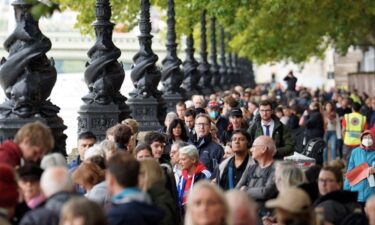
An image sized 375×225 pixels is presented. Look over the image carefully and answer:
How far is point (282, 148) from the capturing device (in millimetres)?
19875

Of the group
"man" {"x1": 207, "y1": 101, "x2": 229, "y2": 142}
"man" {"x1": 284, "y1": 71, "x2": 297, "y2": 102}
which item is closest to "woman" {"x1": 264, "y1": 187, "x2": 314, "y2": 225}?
"man" {"x1": 207, "y1": 101, "x2": 229, "y2": 142}

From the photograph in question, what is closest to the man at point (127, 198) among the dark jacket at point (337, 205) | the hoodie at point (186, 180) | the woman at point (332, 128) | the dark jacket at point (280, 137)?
the dark jacket at point (337, 205)

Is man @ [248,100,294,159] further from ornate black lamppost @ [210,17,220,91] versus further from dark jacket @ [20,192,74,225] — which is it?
ornate black lamppost @ [210,17,220,91]

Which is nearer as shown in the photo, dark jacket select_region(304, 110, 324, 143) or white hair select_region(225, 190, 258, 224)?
white hair select_region(225, 190, 258, 224)

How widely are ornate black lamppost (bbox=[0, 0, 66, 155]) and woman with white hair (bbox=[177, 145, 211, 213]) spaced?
1607 millimetres

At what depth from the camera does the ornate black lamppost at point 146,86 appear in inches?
1099

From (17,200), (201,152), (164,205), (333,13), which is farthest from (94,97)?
(333,13)

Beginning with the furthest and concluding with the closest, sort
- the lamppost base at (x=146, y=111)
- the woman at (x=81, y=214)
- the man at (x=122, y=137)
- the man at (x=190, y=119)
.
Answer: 1. the lamppost base at (x=146, y=111)
2. the man at (x=190, y=119)
3. the man at (x=122, y=137)
4. the woman at (x=81, y=214)

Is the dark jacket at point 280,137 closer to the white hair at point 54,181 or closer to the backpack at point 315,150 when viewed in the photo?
the backpack at point 315,150

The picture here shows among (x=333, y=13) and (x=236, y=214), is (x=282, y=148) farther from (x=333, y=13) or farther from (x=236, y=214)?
(x=333, y=13)

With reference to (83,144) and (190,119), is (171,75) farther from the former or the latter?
(83,144)

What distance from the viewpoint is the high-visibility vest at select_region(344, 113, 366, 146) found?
31.2 metres

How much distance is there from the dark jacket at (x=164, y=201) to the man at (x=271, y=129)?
→ 20.5 ft

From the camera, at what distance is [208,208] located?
1066 cm
